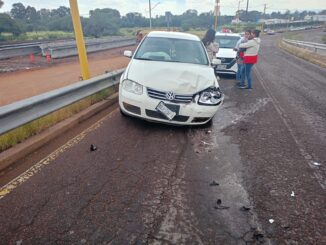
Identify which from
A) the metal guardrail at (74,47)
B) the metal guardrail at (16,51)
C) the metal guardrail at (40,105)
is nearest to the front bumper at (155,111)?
the metal guardrail at (40,105)

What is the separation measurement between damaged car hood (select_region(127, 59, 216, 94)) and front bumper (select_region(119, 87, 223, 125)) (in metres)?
0.26

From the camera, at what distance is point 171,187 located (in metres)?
3.35

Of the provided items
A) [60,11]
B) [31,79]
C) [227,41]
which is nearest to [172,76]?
[31,79]

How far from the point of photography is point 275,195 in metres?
3.26

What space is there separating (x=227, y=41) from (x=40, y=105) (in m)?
10.7

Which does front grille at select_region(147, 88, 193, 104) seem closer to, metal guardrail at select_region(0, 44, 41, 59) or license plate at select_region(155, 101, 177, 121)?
license plate at select_region(155, 101, 177, 121)

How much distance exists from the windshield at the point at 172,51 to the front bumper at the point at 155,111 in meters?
1.51

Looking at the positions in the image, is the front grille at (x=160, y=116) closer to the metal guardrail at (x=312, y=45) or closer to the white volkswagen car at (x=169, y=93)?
the white volkswagen car at (x=169, y=93)

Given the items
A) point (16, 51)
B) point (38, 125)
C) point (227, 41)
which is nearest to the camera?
point (38, 125)

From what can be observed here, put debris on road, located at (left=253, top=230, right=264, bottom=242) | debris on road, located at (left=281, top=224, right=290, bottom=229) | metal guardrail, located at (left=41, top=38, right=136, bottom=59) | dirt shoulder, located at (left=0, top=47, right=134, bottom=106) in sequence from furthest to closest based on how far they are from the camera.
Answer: metal guardrail, located at (left=41, top=38, right=136, bottom=59), dirt shoulder, located at (left=0, top=47, right=134, bottom=106), debris on road, located at (left=281, top=224, right=290, bottom=229), debris on road, located at (left=253, top=230, right=264, bottom=242)

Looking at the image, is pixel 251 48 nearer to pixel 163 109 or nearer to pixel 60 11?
pixel 163 109

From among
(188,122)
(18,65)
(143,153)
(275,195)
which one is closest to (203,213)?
(275,195)

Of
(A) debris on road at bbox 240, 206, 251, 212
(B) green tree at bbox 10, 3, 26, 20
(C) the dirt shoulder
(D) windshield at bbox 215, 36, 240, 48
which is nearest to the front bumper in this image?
(A) debris on road at bbox 240, 206, 251, 212

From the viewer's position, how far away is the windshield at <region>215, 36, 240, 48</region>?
509 inches
